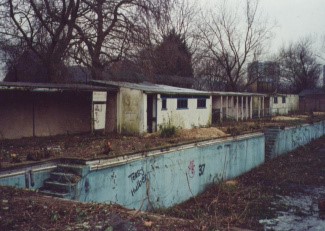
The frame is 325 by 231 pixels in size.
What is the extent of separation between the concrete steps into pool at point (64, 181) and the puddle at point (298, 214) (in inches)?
217

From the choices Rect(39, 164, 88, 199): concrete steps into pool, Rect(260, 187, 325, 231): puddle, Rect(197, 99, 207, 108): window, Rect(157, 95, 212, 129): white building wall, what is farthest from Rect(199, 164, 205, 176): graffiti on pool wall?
Rect(197, 99, 207, 108): window

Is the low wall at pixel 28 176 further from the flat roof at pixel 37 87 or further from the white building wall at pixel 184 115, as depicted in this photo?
the white building wall at pixel 184 115

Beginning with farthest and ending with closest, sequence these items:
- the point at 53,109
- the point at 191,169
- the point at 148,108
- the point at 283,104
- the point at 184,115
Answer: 1. the point at 283,104
2. the point at 184,115
3. the point at 148,108
4. the point at 53,109
5. the point at 191,169

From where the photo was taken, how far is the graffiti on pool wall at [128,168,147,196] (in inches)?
428

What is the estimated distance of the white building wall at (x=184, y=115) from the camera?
1981 cm

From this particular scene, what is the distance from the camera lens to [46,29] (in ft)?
61.4

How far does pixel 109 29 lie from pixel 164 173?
33.9ft

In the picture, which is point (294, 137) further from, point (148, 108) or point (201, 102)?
point (148, 108)

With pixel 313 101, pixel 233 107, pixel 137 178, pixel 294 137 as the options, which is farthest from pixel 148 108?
pixel 313 101

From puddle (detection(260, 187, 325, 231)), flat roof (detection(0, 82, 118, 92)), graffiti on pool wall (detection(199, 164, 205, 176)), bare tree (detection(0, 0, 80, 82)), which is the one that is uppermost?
bare tree (detection(0, 0, 80, 82))

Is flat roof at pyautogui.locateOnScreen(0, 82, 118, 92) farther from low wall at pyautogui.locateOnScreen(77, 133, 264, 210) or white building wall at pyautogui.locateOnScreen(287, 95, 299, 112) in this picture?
white building wall at pyautogui.locateOnScreen(287, 95, 299, 112)

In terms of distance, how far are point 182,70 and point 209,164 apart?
92.6 ft

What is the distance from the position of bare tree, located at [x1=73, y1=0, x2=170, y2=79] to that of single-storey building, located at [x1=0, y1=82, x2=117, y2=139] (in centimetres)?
214

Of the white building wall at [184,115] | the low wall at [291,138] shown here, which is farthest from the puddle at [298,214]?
the white building wall at [184,115]
